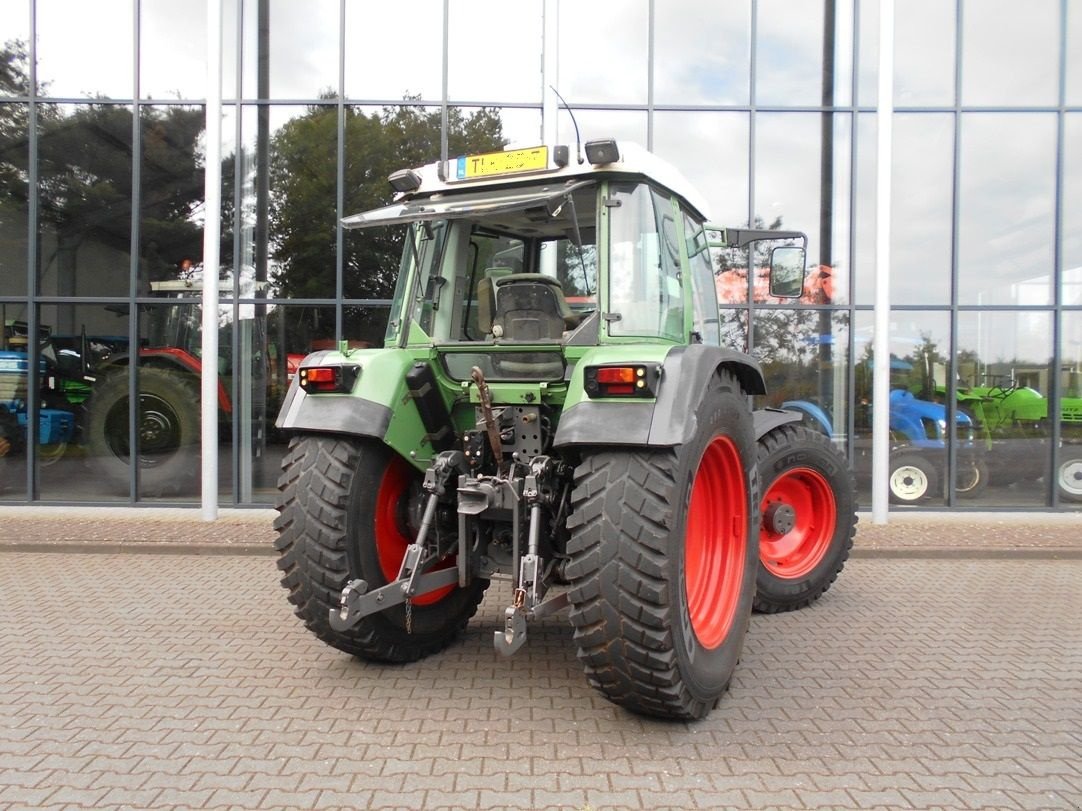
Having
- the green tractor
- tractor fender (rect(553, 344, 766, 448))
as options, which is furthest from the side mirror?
Result: tractor fender (rect(553, 344, 766, 448))

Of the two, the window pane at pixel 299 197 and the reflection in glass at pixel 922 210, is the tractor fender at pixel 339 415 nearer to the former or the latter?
the window pane at pixel 299 197

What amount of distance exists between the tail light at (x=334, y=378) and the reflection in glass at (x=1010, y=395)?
7.84 meters

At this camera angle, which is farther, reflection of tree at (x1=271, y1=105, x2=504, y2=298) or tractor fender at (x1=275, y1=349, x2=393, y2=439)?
reflection of tree at (x1=271, y1=105, x2=504, y2=298)

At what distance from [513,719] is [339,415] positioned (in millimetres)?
1583

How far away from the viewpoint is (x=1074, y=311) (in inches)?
366

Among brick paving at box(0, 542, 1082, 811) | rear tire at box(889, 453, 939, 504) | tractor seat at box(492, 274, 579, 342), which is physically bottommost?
brick paving at box(0, 542, 1082, 811)

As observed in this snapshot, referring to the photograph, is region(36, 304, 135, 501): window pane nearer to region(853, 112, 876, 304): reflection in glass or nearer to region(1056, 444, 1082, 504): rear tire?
region(853, 112, 876, 304): reflection in glass

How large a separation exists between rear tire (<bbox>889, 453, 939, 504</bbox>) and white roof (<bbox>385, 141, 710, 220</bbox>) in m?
6.20

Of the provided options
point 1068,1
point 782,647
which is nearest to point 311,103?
point 782,647

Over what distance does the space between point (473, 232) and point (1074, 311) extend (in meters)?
8.03

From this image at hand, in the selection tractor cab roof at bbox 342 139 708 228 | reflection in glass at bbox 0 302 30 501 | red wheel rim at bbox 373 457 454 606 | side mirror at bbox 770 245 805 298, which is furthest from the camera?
reflection in glass at bbox 0 302 30 501

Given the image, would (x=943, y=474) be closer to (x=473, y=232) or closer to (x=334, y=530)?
(x=473, y=232)

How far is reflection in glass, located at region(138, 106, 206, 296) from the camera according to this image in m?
9.29

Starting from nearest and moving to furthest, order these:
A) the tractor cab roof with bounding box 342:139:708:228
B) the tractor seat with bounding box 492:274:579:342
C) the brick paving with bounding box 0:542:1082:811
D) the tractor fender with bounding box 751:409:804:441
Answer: the brick paving with bounding box 0:542:1082:811 → the tractor cab roof with bounding box 342:139:708:228 → the tractor seat with bounding box 492:274:579:342 → the tractor fender with bounding box 751:409:804:441
